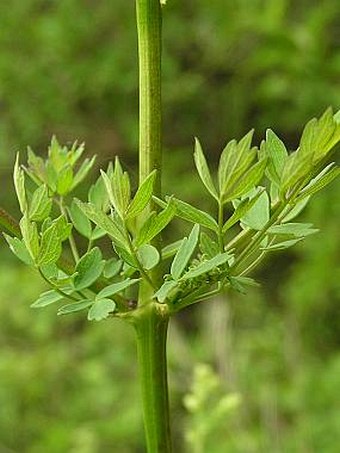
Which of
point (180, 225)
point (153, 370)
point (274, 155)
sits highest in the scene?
point (180, 225)

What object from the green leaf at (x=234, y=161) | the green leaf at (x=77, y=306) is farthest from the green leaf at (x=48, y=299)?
the green leaf at (x=234, y=161)

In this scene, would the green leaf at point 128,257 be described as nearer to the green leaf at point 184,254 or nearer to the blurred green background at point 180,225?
the green leaf at point 184,254

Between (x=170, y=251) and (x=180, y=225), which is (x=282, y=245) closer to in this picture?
(x=170, y=251)

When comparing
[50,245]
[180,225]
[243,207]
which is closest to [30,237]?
[50,245]

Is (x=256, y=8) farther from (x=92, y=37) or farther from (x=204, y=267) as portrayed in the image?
(x=204, y=267)

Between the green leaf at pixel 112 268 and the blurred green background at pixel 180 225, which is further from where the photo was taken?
the blurred green background at pixel 180 225

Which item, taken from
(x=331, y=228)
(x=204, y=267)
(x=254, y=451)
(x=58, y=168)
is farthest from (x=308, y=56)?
(x=204, y=267)
